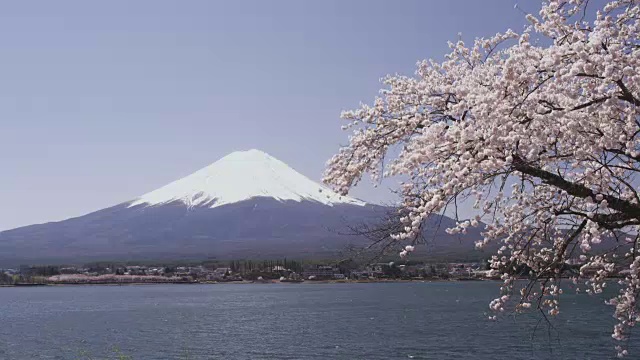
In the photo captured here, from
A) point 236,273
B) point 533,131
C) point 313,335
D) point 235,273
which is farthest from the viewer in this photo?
point 235,273

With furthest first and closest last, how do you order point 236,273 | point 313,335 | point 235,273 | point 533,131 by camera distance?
point 235,273 → point 236,273 → point 313,335 → point 533,131

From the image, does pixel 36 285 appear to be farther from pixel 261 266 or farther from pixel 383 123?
pixel 383 123

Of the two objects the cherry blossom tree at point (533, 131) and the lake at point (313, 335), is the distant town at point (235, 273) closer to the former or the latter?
the lake at point (313, 335)

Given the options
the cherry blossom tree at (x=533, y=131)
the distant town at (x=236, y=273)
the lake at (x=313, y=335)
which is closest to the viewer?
the cherry blossom tree at (x=533, y=131)

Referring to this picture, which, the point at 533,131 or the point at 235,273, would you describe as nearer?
the point at 533,131

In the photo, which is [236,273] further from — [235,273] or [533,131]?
[533,131]

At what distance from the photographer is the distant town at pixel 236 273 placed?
15688 centimetres

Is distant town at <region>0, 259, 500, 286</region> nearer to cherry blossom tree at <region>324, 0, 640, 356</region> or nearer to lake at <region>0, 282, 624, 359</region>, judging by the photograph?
lake at <region>0, 282, 624, 359</region>

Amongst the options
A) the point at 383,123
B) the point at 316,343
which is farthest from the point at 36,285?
the point at 383,123

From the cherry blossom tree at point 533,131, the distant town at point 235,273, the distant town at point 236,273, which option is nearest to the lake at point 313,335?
the cherry blossom tree at point 533,131

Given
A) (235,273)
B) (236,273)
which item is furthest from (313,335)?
(235,273)

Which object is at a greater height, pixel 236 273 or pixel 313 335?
pixel 236 273

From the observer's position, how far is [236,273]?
Answer: 552 feet

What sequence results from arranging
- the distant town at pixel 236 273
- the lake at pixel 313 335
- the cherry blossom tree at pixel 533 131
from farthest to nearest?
the distant town at pixel 236 273 < the lake at pixel 313 335 < the cherry blossom tree at pixel 533 131
